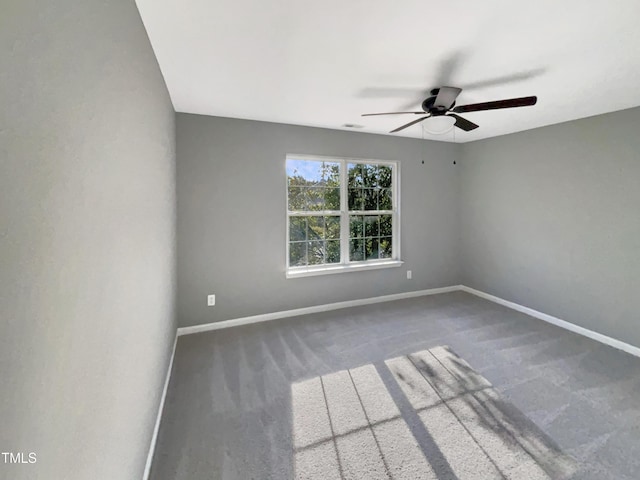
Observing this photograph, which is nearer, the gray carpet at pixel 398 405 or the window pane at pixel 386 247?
the gray carpet at pixel 398 405

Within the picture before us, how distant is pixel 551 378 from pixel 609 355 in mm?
967

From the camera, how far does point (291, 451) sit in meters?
1.69

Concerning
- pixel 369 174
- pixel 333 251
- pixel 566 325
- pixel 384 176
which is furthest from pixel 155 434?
pixel 566 325

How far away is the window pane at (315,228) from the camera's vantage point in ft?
12.4

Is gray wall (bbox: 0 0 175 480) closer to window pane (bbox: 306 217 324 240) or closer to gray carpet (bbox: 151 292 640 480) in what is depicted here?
gray carpet (bbox: 151 292 640 480)

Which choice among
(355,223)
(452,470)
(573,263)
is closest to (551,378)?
(452,470)

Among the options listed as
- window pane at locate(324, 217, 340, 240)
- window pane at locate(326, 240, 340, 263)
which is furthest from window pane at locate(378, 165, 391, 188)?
window pane at locate(326, 240, 340, 263)

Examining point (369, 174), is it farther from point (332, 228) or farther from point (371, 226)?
point (332, 228)

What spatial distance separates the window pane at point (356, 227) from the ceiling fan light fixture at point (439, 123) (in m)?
1.64

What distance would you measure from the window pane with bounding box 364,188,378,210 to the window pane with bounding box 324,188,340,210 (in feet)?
1.49

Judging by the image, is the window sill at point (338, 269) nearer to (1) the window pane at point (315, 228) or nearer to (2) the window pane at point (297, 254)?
(2) the window pane at point (297, 254)

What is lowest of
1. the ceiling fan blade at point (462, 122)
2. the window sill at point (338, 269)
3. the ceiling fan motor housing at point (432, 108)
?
the window sill at point (338, 269)

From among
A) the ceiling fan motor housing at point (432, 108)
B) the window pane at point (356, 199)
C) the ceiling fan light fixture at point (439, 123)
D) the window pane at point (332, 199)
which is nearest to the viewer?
the ceiling fan motor housing at point (432, 108)

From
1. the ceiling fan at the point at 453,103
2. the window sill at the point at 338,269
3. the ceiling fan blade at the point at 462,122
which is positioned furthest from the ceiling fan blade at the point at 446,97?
the window sill at the point at 338,269
